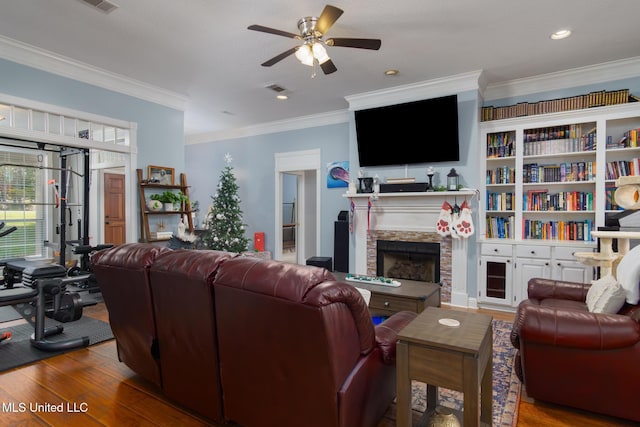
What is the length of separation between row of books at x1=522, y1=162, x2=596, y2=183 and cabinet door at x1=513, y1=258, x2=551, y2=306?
986 millimetres

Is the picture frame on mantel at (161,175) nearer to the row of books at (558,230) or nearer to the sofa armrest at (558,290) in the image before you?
the sofa armrest at (558,290)

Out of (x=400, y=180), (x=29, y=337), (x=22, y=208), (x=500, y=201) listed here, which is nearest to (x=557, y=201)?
(x=500, y=201)

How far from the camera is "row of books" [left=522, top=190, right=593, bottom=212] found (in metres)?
3.90

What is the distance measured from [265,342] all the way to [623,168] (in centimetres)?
430

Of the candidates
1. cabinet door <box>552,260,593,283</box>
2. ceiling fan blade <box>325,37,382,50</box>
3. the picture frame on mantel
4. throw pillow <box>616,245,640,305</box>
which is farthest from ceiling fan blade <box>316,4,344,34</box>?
cabinet door <box>552,260,593,283</box>

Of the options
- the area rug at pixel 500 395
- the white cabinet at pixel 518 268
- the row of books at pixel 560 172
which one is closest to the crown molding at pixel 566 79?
the row of books at pixel 560 172

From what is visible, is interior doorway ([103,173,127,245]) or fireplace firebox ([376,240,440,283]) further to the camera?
interior doorway ([103,173,127,245])

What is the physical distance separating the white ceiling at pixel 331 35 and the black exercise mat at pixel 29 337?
110 inches

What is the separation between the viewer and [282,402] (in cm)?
151

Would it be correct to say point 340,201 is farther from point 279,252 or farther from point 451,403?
point 451,403

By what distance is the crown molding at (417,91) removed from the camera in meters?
4.09

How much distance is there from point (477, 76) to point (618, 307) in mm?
2962

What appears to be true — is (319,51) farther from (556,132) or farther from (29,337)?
(29,337)

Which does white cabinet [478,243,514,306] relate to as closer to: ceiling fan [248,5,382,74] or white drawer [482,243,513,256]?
white drawer [482,243,513,256]
